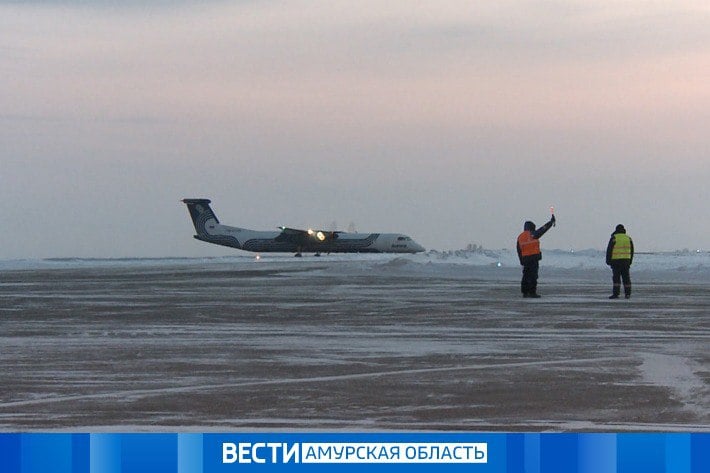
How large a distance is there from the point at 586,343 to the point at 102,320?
7619 millimetres

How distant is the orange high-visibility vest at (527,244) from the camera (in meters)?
24.9

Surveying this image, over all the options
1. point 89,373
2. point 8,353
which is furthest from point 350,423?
point 8,353

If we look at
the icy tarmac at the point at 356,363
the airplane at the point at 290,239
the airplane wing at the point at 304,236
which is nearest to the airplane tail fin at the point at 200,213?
the airplane at the point at 290,239

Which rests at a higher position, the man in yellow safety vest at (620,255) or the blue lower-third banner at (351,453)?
the man in yellow safety vest at (620,255)

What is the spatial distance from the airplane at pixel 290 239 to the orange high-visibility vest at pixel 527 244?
6455 cm

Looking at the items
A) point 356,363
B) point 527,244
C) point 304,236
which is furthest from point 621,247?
point 304,236

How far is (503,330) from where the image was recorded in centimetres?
1648

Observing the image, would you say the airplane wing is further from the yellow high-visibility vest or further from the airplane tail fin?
the yellow high-visibility vest

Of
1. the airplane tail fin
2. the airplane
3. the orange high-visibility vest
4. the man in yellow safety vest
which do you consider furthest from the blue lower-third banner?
the airplane tail fin

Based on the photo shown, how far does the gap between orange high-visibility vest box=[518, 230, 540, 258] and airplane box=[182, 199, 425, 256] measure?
64553 millimetres

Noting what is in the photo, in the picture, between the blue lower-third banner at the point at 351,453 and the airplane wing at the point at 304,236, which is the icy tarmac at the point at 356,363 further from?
the airplane wing at the point at 304,236

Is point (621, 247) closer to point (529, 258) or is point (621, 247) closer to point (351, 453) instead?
point (529, 258)

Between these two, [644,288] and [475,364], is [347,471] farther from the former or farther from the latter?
[644,288]

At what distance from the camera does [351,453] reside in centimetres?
288
